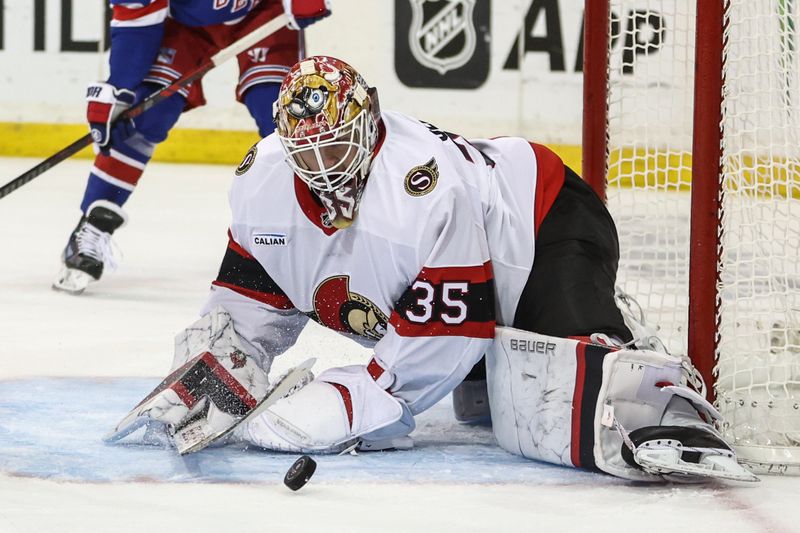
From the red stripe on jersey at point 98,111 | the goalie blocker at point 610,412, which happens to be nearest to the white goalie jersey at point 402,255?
the goalie blocker at point 610,412

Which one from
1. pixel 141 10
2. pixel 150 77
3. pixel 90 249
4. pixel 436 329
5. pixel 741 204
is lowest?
pixel 436 329

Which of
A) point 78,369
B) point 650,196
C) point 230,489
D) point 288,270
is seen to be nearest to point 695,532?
point 230,489

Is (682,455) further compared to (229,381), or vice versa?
(229,381)

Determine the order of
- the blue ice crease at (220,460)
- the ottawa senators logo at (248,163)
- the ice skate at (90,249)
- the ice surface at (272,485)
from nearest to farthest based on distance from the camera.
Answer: the ice surface at (272,485), the blue ice crease at (220,460), the ottawa senators logo at (248,163), the ice skate at (90,249)

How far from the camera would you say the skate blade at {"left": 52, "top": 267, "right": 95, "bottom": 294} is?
154 inches

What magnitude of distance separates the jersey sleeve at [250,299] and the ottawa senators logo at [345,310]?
7 cm

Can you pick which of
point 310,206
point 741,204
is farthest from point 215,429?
point 741,204

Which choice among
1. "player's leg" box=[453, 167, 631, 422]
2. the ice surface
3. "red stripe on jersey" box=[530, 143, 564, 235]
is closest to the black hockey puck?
the ice surface

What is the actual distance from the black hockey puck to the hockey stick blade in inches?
8.0

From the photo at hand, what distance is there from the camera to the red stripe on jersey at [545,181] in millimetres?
2432

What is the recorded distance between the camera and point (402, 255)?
2.24 m

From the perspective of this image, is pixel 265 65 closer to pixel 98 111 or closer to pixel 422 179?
pixel 98 111

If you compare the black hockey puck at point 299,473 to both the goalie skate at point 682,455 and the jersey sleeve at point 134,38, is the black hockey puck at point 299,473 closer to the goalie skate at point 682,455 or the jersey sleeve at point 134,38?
the goalie skate at point 682,455

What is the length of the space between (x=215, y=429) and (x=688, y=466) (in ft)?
2.45
